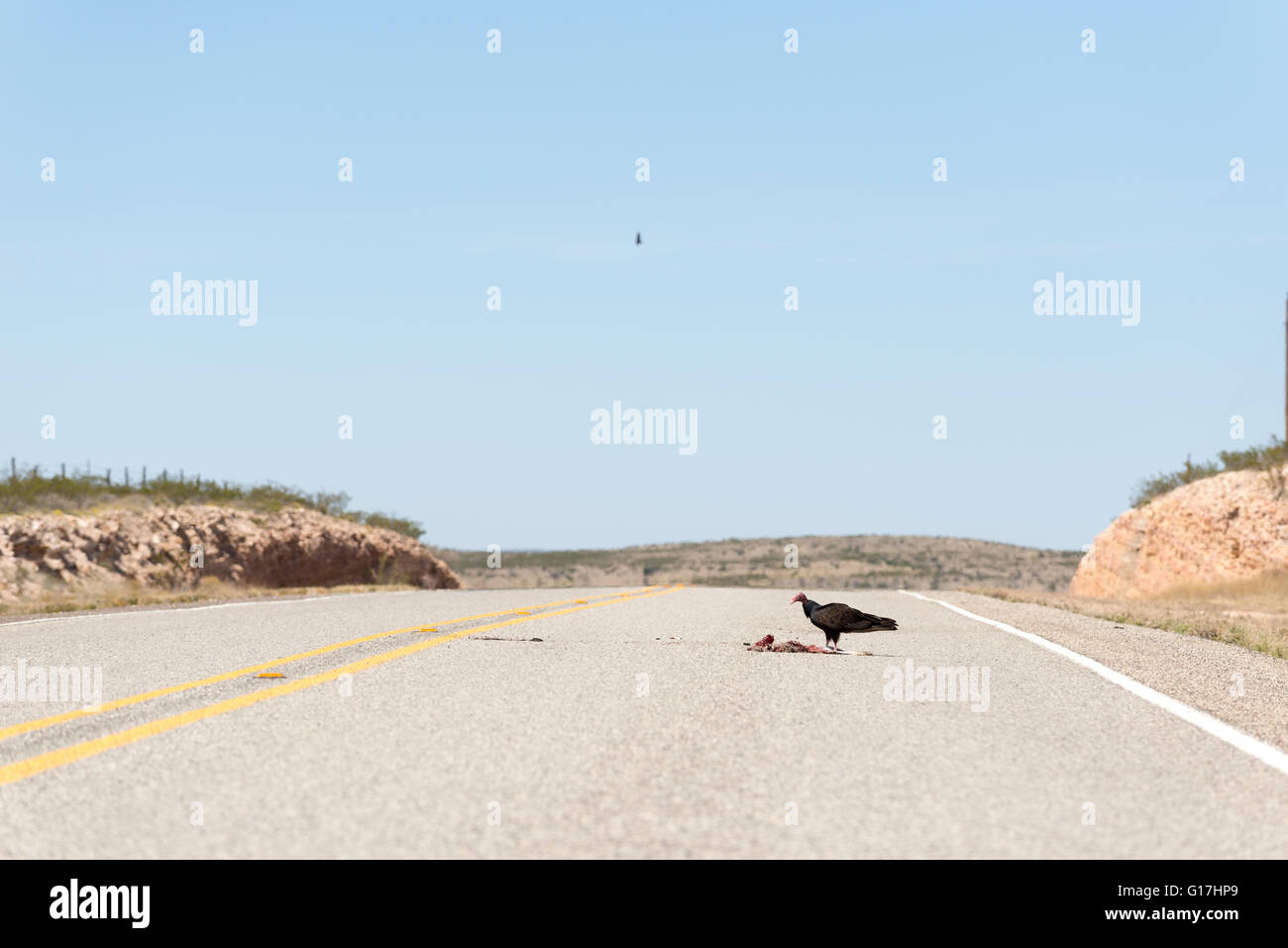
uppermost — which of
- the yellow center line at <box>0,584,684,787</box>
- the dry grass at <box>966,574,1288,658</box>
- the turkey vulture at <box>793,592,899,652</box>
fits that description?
the turkey vulture at <box>793,592,899,652</box>

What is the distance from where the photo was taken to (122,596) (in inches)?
874

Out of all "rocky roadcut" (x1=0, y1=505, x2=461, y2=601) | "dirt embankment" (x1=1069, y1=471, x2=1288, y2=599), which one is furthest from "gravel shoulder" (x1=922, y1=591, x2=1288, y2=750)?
"rocky roadcut" (x1=0, y1=505, x2=461, y2=601)

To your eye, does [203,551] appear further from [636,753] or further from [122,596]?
[636,753]

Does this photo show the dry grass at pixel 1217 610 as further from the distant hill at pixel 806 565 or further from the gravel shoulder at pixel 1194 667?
the distant hill at pixel 806 565

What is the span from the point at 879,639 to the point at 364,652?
5.45m

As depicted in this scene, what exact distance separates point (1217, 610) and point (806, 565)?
63531 mm

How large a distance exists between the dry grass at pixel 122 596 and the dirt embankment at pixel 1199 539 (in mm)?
20058

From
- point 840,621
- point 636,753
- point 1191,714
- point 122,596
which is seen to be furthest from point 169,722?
point 122,596

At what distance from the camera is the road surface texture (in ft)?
15.3

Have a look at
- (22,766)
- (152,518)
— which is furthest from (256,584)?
(22,766)

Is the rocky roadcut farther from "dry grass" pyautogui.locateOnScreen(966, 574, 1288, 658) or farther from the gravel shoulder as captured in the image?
the gravel shoulder

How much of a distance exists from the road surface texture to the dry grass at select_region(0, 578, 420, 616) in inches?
281
